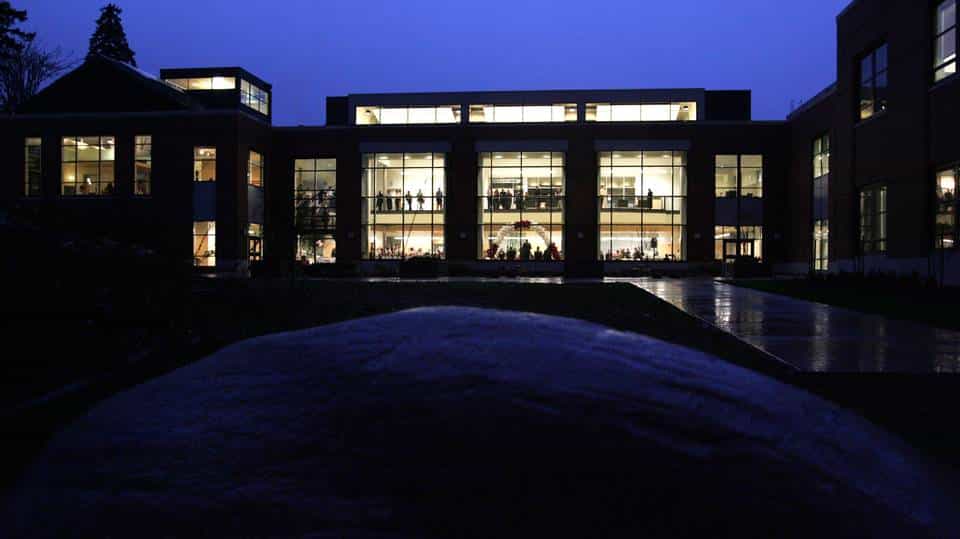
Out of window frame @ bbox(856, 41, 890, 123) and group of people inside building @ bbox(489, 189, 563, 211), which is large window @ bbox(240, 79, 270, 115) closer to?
group of people inside building @ bbox(489, 189, 563, 211)

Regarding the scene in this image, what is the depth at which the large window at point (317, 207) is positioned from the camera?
4917 cm

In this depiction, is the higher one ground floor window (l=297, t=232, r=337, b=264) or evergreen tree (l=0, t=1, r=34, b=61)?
evergreen tree (l=0, t=1, r=34, b=61)

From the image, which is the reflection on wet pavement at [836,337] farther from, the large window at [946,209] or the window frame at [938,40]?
the window frame at [938,40]

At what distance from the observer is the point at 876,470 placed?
1.85 m

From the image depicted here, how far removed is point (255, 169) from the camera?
158 ft

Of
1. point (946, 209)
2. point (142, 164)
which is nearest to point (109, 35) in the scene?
point (142, 164)

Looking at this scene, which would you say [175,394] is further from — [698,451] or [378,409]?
[698,451]

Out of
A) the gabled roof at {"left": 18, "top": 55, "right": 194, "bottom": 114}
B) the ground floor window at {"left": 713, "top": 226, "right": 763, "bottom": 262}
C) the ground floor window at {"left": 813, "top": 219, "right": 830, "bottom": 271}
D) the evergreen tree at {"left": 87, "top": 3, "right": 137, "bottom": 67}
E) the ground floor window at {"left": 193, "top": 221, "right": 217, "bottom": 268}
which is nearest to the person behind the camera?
the ground floor window at {"left": 813, "top": 219, "right": 830, "bottom": 271}

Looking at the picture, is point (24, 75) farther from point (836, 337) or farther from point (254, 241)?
point (836, 337)

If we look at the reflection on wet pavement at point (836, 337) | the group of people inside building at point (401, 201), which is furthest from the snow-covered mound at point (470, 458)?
the group of people inside building at point (401, 201)

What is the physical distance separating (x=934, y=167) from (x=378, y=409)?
83.8ft

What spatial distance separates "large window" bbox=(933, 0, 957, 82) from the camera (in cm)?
2120

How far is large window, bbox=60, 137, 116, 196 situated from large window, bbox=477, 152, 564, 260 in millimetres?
24708

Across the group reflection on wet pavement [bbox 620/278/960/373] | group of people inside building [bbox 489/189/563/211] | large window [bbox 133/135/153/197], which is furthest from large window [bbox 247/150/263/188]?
reflection on wet pavement [bbox 620/278/960/373]
